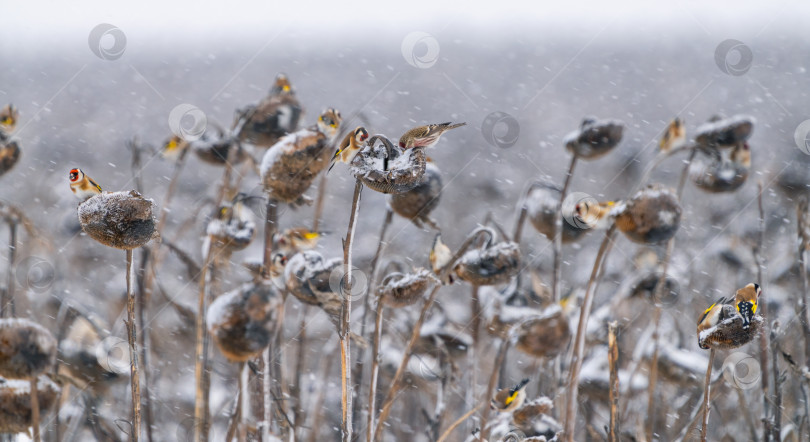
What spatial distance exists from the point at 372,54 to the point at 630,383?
12.1 meters

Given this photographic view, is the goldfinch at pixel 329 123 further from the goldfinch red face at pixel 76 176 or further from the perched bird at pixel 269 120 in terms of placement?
the goldfinch red face at pixel 76 176

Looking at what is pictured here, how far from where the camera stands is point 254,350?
596 millimetres

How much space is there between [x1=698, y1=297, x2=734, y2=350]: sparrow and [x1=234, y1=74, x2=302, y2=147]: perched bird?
0.48m

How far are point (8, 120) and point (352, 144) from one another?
1.65 feet

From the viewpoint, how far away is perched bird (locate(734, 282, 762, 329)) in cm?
48

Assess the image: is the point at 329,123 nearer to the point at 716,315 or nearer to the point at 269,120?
the point at 269,120

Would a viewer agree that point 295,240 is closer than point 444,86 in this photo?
Yes

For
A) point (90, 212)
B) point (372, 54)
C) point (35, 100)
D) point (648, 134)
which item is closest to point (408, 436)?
point (90, 212)

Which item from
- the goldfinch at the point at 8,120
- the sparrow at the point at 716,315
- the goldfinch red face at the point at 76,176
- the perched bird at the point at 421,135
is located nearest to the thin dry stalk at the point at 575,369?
the sparrow at the point at 716,315

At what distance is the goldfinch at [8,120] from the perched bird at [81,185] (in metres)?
0.25

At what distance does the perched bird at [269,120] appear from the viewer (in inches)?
29.3

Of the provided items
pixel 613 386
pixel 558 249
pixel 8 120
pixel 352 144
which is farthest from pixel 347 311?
pixel 8 120

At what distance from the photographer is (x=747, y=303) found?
486 mm

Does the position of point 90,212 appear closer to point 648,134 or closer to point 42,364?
point 42,364
